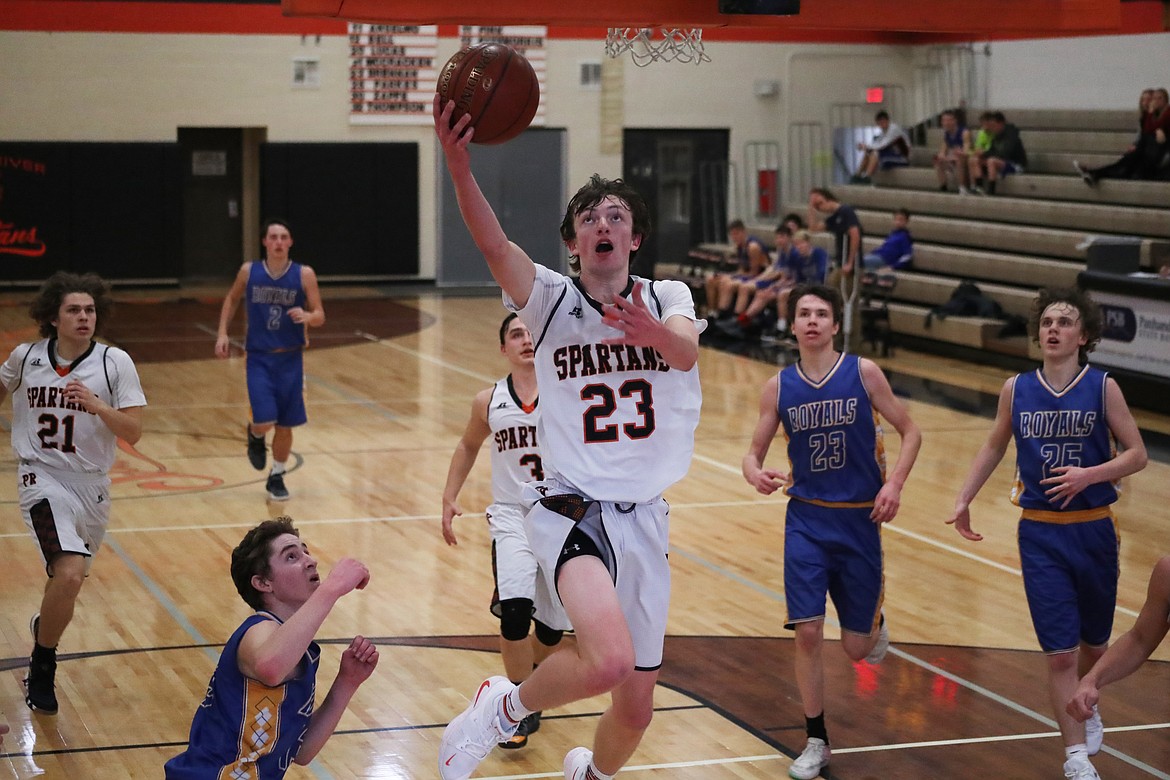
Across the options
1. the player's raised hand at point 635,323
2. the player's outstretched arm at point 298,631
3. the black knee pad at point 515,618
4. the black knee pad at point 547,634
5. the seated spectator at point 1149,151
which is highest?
the seated spectator at point 1149,151

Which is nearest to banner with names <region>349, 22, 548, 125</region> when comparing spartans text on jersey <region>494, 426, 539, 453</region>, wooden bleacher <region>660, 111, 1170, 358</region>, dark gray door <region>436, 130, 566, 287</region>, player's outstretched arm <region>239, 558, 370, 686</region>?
dark gray door <region>436, 130, 566, 287</region>

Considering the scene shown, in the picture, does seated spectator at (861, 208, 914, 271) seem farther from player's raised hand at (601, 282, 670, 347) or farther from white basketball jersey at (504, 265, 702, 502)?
player's raised hand at (601, 282, 670, 347)

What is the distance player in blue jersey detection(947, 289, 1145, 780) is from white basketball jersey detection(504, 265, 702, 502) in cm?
164

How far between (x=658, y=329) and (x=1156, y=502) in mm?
6935

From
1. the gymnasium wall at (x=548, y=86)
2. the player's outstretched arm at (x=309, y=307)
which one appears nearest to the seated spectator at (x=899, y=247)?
the gymnasium wall at (x=548, y=86)

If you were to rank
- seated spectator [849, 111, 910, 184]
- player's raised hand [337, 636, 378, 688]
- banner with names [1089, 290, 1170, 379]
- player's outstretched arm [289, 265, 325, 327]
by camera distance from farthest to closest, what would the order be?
seated spectator [849, 111, 910, 184] → banner with names [1089, 290, 1170, 379] → player's outstretched arm [289, 265, 325, 327] → player's raised hand [337, 636, 378, 688]

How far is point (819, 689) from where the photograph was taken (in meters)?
5.23

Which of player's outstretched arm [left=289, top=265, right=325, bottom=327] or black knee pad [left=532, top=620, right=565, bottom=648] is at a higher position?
player's outstretched arm [left=289, top=265, right=325, bottom=327]

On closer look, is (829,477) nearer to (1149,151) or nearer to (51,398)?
(51,398)

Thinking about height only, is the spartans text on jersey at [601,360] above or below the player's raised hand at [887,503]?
above

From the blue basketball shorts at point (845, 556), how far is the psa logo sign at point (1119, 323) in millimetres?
8692

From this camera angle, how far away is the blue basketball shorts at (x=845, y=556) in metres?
5.32

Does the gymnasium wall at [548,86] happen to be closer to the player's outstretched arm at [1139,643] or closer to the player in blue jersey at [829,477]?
the player in blue jersey at [829,477]

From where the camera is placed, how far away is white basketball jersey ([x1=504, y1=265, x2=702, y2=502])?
13.4ft
